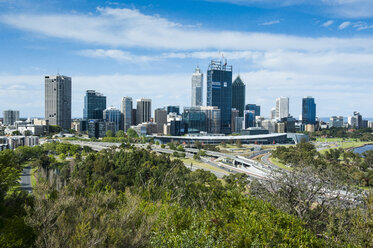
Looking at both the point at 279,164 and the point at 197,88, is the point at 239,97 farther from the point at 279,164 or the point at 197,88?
the point at 279,164

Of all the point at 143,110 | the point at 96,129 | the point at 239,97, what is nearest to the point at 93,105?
the point at 143,110

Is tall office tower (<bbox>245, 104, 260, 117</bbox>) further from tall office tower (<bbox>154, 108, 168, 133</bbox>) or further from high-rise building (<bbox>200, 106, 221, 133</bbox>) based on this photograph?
tall office tower (<bbox>154, 108, 168, 133</bbox>)

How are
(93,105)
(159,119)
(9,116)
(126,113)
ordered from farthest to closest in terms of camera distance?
1. (9,116)
2. (93,105)
3. (126,113)
4. (159,119)

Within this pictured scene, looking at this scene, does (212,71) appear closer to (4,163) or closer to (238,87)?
(238,87)

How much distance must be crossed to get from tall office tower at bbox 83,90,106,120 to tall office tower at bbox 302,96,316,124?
312 ft

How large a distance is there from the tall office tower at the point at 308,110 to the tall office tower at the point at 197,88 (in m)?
53.3

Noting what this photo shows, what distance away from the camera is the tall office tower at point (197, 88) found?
16538 centimetres

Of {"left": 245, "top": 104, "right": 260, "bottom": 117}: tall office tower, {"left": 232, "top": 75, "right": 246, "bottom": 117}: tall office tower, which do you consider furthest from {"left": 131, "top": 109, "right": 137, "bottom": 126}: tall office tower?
{"left": 245, "top": 104, "right": 260, "bottom": 117}: tall office tower

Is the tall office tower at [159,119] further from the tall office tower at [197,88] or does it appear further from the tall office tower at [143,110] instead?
the tall office tower at [197,88]

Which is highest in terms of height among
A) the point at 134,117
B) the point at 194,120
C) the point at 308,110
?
the point at 308,110

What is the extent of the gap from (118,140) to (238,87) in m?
84.0

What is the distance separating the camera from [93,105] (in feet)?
365

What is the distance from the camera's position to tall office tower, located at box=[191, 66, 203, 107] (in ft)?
543

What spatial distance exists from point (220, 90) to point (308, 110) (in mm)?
57651
